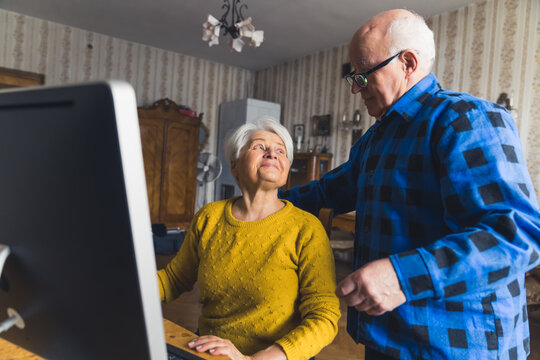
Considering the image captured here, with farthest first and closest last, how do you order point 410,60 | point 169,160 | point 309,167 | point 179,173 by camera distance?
point 179,173 → point 169,160 → point 309,167 → point 410,60

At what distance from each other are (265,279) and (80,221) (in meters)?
0.84

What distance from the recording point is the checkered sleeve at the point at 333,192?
1.45 m

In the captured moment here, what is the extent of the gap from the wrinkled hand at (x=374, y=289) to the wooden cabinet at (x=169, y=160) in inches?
206

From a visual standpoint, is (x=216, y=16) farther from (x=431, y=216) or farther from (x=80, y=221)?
(x=80, y=221)

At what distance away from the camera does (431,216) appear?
98 centimetres

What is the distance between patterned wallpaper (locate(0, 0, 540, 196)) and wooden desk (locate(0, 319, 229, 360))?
131 inches

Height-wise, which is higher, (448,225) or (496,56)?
(496,56)

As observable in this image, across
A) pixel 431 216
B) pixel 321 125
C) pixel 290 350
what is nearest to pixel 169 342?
pixel 290 350

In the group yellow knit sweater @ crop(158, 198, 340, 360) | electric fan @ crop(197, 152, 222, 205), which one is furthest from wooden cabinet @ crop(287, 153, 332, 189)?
yellow knit sweater @ crop(158, 198, 340, 360)

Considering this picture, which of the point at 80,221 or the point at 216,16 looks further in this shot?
the point at 216,16

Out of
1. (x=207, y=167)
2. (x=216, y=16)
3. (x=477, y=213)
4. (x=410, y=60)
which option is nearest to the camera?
(x=477, y=213)

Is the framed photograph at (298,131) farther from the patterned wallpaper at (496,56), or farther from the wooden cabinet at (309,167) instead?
the patterned wallpaper at (496,56)

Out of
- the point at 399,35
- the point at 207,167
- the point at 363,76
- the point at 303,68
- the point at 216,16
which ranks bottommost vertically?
the point at 207,167

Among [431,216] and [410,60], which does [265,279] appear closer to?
[431,216]
